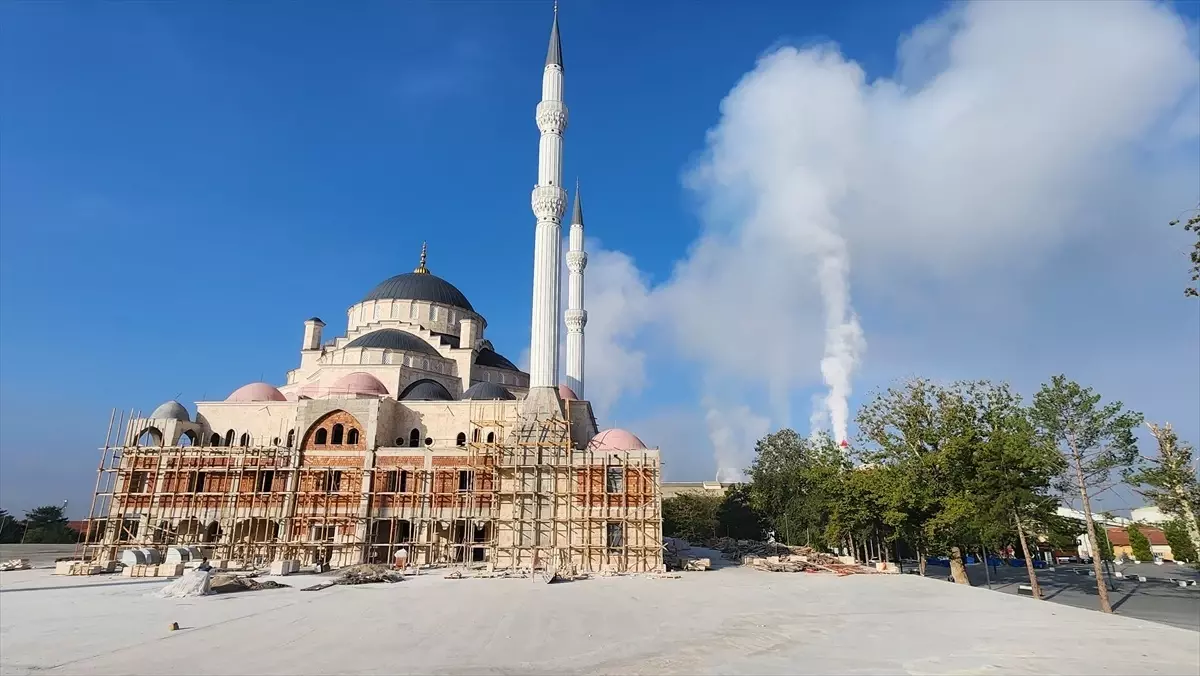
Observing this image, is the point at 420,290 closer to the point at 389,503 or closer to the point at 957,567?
the point at 389,503

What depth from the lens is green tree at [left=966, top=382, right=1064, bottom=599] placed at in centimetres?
1770

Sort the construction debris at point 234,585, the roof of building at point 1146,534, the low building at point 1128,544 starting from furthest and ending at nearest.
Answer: the roof of building at point 1146,534
the low building at point 1128,544
the construction debris at point 234,585

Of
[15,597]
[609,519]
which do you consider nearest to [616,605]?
[609,519]

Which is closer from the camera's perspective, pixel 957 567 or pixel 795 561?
pixel 957 567

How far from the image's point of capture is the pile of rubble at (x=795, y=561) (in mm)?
23625

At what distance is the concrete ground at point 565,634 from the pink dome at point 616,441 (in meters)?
9.90

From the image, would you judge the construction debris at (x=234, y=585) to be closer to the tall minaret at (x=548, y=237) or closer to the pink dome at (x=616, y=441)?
the tall minaret at (x=548, y=237)

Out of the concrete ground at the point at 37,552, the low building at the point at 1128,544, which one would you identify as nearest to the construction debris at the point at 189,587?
the concrete ground at the point at 37,552

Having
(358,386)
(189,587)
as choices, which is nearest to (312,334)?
(358,386)

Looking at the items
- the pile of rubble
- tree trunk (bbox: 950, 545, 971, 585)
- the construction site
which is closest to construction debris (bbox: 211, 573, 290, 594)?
the construction site

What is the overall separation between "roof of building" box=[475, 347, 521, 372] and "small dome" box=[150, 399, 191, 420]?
14820 mm

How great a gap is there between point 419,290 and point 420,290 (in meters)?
0.06

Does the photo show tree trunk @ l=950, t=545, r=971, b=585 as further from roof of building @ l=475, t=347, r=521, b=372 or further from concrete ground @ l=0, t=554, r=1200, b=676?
roof of building @ l=475, t=347, r=521, b=372

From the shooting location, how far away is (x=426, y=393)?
3130 cm
